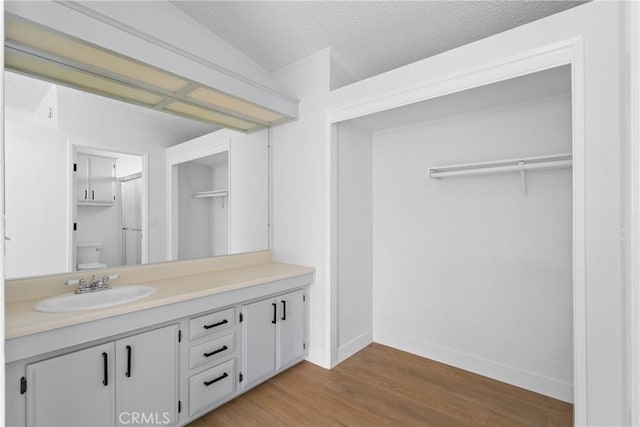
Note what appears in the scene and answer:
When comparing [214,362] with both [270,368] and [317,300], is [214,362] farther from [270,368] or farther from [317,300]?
[317,300]

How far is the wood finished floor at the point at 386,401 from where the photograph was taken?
6.47 ft

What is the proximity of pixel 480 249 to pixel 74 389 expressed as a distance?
265cm

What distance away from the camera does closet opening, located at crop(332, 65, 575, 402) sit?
7.18 ft

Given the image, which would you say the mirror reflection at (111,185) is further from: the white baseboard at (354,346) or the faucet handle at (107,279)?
the white baseboard at (354,346)

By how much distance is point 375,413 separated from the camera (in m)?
2.04

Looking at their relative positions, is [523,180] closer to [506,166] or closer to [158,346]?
[506,166]

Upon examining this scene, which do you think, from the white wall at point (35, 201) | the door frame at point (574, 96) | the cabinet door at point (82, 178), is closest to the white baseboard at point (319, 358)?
the door frame at point (574, 96)

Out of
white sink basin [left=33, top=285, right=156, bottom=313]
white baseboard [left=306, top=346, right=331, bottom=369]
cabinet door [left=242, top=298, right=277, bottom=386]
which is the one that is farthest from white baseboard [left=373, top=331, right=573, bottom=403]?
white sink basin [left=33, top=285, right=156, bottom=313]

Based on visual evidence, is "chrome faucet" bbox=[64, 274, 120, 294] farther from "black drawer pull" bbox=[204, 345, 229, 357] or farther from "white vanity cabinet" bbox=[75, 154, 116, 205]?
"black drawer pull" bbox=[204, 345, 229, 357]

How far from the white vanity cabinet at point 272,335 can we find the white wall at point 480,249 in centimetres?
89

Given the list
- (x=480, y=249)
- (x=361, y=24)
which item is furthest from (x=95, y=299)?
(x=480, y=249)

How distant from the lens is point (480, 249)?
99.3 inches

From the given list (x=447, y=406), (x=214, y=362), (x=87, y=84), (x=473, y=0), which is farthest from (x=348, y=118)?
(x=447, y=406)

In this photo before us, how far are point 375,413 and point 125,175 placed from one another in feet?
7.43
